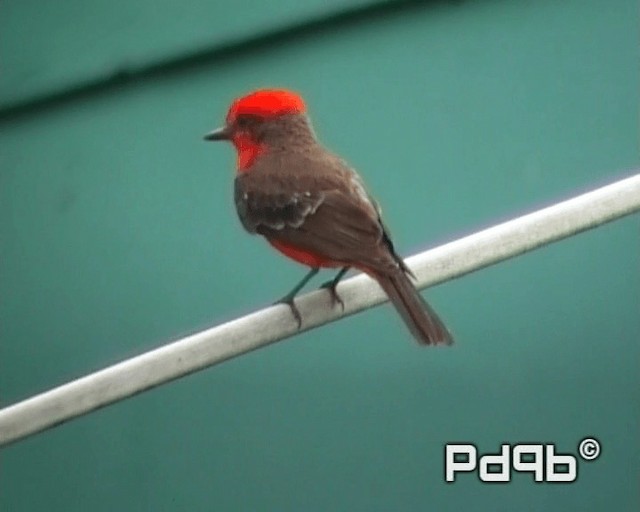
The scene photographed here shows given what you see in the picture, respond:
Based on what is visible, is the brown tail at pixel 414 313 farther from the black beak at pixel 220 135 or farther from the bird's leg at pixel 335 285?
the black beak at pixel 220 135

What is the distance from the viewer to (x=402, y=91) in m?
4.36

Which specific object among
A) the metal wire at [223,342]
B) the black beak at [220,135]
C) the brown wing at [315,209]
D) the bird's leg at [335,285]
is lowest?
the metal wire at [223,342]

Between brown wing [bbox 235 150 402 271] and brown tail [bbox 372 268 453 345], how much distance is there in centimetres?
5


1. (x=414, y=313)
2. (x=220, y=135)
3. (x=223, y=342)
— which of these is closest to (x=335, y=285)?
(x=414, y=313)

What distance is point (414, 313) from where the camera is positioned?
9.06 feet

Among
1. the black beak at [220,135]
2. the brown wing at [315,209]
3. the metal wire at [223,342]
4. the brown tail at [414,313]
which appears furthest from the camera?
the black beak at [220,135]

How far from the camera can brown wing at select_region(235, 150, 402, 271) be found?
9.57 feet

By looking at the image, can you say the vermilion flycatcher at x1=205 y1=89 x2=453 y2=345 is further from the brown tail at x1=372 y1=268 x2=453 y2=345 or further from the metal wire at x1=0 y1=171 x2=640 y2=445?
the metal wire at x1=0 y1=171 x2=640 y2=445

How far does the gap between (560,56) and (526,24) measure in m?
0.12

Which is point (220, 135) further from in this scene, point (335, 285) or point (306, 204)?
point (335, 285)

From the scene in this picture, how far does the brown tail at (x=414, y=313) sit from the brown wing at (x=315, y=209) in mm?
49

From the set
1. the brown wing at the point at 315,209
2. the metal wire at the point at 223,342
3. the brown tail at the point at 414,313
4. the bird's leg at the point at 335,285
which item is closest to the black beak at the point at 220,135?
the brown wing at the point at 315,209

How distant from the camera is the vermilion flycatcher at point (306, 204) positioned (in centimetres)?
278

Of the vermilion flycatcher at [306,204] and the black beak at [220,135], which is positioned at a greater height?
the black beak at [220,135]
